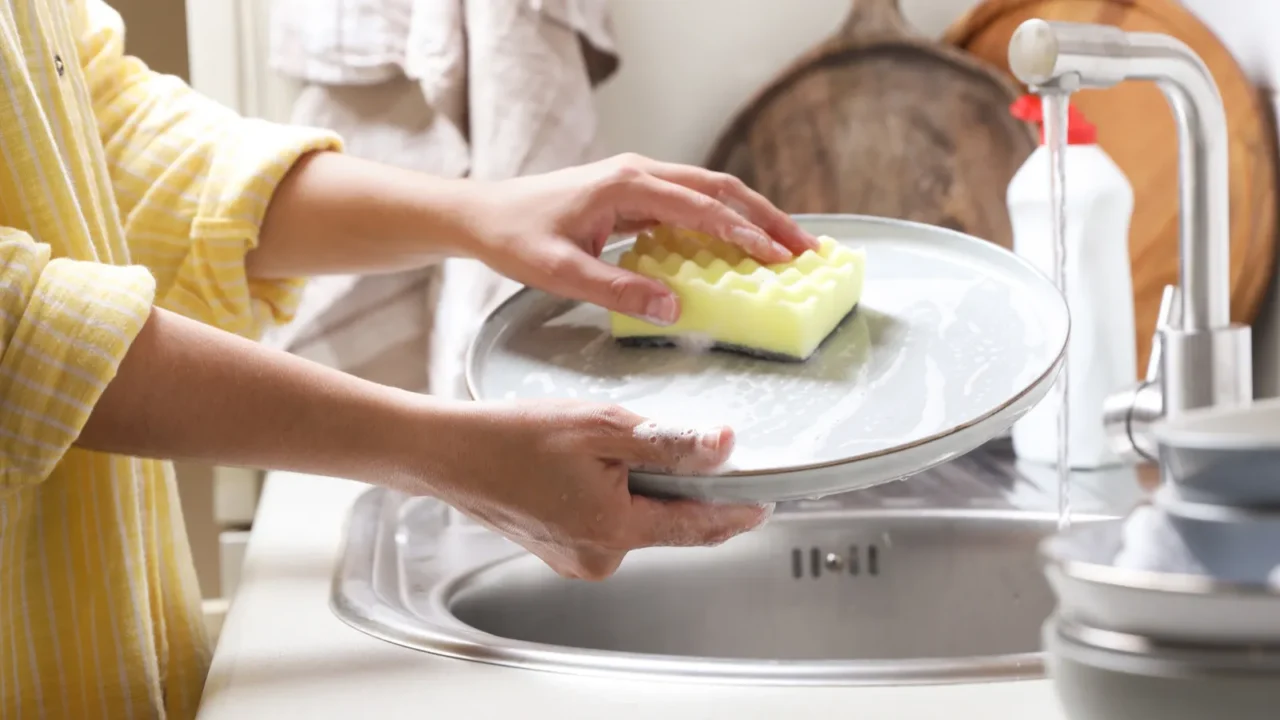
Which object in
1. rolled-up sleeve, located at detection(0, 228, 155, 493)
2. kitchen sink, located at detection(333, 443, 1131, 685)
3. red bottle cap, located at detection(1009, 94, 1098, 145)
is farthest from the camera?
red bottle cap, located at detection(1009, 94, 1098, 145)

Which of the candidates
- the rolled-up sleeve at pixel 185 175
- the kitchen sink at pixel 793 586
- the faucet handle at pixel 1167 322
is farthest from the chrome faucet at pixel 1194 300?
the rolled-up sleeve at pixel 185 175

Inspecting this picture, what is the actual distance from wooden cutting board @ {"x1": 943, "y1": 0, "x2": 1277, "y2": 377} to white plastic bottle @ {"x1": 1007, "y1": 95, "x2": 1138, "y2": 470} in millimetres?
116

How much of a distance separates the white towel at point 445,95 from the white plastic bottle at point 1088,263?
40 cm

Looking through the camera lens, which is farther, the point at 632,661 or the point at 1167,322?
Answer: the point at 1167,322

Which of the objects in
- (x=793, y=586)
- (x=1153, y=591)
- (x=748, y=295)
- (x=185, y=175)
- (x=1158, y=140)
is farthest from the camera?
(x=1158, y=140)

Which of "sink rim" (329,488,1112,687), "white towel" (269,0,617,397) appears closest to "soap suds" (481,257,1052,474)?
"sink rim" (329,488,1112,687)

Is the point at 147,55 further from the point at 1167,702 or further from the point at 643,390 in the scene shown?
the point at 1167,702

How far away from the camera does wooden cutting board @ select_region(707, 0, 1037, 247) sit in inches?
51.8

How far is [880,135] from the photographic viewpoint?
134 cm

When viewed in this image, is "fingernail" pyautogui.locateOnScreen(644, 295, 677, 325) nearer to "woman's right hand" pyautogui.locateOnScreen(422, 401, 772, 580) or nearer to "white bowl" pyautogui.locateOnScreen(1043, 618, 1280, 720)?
"woman's right hand" pyautogui.locateOnScreen(422, 401, 772, 580)

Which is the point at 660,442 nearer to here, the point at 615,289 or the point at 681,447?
the point at 681,447

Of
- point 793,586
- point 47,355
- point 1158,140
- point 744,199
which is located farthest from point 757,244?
point 1158,140

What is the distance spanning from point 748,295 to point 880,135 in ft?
1.85

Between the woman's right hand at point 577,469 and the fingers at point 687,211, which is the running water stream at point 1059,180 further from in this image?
the woman's right hand at point 577,469
